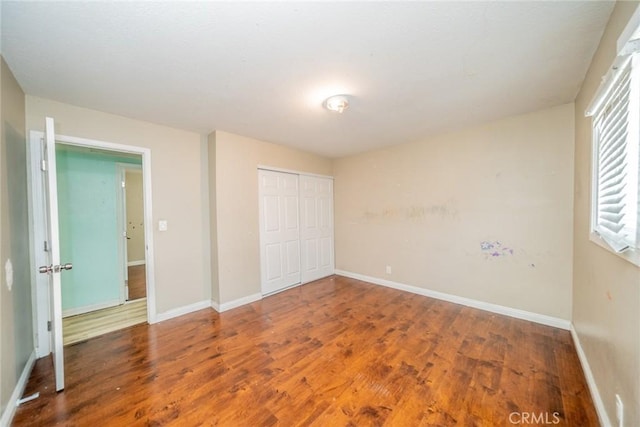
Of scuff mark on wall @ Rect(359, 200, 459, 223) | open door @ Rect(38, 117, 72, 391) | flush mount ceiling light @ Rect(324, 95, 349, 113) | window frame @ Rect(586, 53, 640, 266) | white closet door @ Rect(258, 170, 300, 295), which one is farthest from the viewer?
white closet door @ Rect(258, 170, 300, 295)

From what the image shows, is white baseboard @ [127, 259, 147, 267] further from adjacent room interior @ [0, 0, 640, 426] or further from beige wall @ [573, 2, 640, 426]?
beige wall @ [573, 2, 640, 426]

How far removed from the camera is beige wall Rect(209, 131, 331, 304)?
3.05 metres

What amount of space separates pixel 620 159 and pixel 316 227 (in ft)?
11.9

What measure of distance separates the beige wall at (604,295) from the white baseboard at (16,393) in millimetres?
3293

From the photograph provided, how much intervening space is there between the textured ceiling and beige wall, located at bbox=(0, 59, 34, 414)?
0.28 m

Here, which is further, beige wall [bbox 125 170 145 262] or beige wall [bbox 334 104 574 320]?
beige wall [bbox 125 170 145 262]

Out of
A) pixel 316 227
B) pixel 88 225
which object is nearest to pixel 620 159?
pixel 316 227

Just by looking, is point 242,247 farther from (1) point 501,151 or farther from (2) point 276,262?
(1) point 501,151

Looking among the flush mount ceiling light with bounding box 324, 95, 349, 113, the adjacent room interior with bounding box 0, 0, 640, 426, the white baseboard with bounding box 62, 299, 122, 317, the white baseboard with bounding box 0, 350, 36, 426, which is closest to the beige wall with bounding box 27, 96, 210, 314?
the adjacent room interior with bounding box 0, 0, 640, 426

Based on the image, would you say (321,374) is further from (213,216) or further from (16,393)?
(213,216)

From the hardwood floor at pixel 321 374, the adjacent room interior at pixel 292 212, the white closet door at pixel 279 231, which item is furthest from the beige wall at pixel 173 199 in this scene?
the white closet door at pixel 279 231

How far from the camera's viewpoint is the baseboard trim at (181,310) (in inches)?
110

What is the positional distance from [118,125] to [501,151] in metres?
4.36

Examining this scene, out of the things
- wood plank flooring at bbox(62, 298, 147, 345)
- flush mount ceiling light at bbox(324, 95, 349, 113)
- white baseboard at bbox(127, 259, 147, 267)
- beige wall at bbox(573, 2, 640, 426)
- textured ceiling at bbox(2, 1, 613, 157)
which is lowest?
wood plank flooring at bbox(62, 298, 147, 345)
